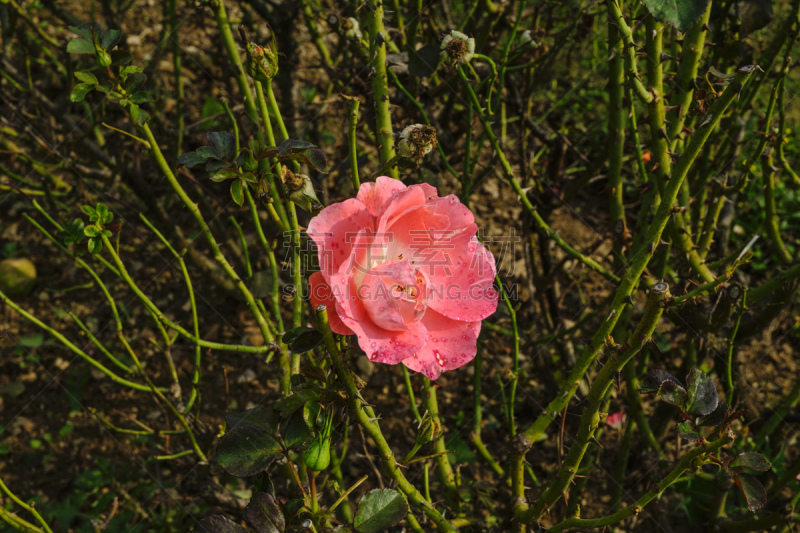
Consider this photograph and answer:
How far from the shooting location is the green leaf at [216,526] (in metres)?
0.86

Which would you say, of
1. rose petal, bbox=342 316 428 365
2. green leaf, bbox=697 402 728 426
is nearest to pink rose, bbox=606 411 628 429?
green leaf, bbox=697 402 728 426

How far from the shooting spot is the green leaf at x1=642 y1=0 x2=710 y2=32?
3.09ft

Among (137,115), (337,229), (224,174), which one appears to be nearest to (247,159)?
(224,174)

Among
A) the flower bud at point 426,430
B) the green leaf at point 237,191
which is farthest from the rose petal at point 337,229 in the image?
the flower bud at point 426,430

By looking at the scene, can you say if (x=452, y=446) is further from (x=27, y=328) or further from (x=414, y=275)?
(x=27, y=328)

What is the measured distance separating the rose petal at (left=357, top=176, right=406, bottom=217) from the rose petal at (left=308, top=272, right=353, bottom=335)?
0.14 m

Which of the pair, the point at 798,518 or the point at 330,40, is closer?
the point at 798,518

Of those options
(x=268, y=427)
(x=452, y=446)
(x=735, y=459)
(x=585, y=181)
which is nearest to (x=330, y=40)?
(x=585, y=181)

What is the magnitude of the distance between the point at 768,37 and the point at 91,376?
163 inches

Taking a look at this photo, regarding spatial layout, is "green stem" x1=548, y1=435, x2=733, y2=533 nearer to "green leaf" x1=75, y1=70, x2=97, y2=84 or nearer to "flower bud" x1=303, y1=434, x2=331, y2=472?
"flower bud" x1=303, y1=434, x2=331, y2=472

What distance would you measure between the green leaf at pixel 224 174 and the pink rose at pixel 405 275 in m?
0.14

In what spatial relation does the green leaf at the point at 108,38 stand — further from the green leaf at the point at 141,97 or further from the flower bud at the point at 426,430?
the flower bud at the point at 426,430

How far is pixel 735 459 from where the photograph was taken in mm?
832

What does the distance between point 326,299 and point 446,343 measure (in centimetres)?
22
